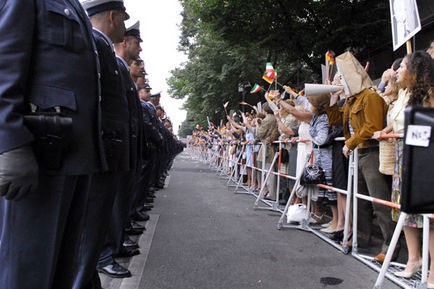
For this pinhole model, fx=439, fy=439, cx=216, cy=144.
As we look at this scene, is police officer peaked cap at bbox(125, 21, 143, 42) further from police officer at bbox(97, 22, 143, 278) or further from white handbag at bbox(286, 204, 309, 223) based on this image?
white handbag at bbox(286, 204, 309, 223)

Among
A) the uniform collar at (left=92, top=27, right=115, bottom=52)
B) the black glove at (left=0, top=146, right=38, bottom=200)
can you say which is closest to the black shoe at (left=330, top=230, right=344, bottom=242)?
the uniform collar at (left=92, top=27, right=115, bottom=52)

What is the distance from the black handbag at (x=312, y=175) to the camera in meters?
5.75

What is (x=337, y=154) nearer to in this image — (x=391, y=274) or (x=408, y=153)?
(x=391, y=274)

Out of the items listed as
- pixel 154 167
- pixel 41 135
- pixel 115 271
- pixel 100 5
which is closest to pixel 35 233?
pixel 41 135

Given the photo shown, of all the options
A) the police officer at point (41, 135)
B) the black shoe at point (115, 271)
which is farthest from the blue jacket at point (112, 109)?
the black shoe at point (115, 271)

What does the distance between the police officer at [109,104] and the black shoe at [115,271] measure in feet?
3.00

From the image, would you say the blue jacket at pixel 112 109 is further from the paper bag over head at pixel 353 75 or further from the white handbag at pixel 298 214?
the white handbag at pixel 298 214

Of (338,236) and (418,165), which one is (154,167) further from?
(418,165)

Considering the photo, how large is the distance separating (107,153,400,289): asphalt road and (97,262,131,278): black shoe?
78mm

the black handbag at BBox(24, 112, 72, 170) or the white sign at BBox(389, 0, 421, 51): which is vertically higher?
the white sign at BBox(389, 0, 421, 51)

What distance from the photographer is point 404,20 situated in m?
3.98

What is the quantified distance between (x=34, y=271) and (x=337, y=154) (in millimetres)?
4328

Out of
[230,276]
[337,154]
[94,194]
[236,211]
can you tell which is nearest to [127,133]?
[94,194]

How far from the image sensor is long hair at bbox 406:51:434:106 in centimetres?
361
